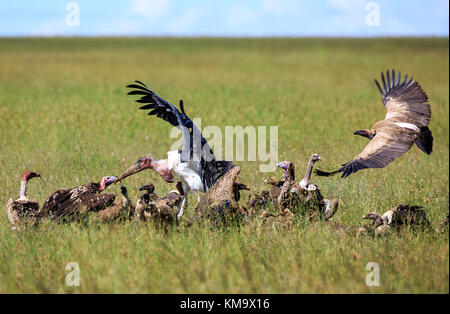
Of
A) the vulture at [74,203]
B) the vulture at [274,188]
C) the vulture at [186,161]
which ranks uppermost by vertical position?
the vulture at [186,161]

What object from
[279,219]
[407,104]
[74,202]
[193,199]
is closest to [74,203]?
[74,202]

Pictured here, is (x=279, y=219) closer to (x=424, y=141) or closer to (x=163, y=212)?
(x=163, y=212)

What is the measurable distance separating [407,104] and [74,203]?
534 centimetres

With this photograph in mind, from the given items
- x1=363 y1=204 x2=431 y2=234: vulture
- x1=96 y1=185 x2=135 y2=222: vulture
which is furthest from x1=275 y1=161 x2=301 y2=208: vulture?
x1=96 y1=185 x2=135 y2=222: vulture

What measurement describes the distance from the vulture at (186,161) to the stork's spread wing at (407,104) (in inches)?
113

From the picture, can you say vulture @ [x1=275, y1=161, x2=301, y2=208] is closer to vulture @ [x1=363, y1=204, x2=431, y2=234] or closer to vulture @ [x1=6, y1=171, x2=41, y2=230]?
Result: vulture @ [x1=363, y1=204, x2=431, y2=234]

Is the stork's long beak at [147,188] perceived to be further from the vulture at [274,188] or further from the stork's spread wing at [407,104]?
the stork's spread wing at [407,104]

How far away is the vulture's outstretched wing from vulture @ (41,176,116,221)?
2788mm

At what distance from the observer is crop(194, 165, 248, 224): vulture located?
6.82m

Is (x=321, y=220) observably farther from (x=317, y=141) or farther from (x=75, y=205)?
(x=317, y=141)

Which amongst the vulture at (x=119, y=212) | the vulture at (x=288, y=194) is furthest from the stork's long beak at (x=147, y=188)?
the vulture at (x=288, y=194)

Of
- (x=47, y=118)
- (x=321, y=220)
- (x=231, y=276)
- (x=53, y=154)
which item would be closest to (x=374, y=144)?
(x=321, y=220)

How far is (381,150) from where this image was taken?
751cm

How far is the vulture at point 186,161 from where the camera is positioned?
24.8ft
